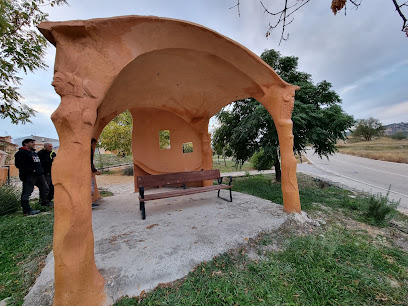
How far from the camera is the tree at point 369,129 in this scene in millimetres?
43125

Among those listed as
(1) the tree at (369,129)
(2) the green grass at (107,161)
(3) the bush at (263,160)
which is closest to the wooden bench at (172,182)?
(3) the bush at (263,160)

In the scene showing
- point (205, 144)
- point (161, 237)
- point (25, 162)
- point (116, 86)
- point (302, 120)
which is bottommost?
point (161, 237)

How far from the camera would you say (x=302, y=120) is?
570 cm

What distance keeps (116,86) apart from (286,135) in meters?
4.32

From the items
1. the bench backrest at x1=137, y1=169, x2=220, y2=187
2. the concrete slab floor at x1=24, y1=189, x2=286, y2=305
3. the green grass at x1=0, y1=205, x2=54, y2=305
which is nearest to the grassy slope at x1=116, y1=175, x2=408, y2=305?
the concrete slab floor at x1=24, y1=189, x2=286, y2=305

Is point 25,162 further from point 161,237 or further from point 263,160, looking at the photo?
point 263,160

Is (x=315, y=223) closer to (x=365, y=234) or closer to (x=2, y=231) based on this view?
(x=365, y=234)

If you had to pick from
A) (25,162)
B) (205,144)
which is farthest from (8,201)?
(205,144)

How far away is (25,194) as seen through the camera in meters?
4.53

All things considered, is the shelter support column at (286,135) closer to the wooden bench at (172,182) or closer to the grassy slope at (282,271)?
the grassy slope at (282,271)

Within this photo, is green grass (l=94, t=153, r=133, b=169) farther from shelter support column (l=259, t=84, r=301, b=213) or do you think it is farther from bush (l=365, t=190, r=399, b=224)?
bush (l=365, t=190, r=399, b=224)

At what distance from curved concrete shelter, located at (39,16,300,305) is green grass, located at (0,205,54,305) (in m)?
1.03

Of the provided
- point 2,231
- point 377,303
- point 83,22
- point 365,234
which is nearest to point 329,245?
point 377,303

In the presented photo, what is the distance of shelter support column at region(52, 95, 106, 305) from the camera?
1.76 m
